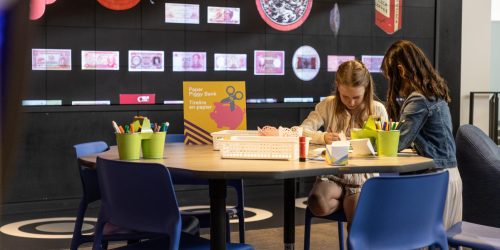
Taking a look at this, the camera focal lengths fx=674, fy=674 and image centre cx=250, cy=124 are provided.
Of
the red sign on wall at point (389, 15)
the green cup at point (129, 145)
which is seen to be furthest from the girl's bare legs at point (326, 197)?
the red sign on wall at point (389, 15)

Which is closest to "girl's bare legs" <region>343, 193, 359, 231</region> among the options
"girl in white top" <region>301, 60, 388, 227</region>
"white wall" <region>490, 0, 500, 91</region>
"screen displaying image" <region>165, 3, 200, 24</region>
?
"girl in white top" <region>301, 60, 388, 227</region>

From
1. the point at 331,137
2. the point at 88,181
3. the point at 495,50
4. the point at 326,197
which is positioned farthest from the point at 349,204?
the point at 495,50

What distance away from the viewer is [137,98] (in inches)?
275

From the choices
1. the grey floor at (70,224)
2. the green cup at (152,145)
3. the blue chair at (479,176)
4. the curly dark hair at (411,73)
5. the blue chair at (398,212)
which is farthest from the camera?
the grey floor at (70,224)

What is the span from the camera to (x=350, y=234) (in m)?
2.20

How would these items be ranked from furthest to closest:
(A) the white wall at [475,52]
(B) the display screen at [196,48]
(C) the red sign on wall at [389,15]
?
(A) the white wall at [475,52] → (C) the red sign on wall at [389,15] → (B) the display screen at [196,48]

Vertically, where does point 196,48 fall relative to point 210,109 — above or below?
above

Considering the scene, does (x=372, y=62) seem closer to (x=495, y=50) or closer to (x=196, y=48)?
(x=196, y=48)

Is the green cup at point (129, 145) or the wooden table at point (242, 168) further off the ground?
the green cup at point (129, 145)

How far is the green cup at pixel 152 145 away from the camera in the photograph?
107 inches

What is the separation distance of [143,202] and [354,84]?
133cm

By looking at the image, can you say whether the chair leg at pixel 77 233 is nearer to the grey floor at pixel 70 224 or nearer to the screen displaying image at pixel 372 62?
the grey floor at pixel 70 224

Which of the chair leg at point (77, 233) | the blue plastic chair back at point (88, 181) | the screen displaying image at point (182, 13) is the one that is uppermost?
the screen displaying image at point (182, 13)

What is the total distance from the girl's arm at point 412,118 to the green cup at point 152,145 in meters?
1.11
